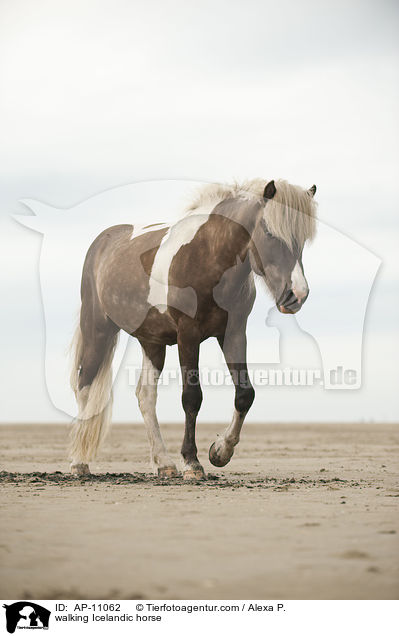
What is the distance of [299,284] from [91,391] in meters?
3.20

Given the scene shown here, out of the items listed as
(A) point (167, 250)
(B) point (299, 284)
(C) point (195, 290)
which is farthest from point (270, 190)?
(A) point (167, 250)

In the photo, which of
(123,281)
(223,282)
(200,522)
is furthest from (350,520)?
(123,281)

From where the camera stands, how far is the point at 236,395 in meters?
7.83

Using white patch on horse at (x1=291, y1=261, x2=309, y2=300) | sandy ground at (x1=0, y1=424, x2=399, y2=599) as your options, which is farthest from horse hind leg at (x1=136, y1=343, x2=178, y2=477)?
white patch on horse at (x1=291, y1=261, x2=309, y2=300)

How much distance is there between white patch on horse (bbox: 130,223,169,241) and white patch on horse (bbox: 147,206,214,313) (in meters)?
0.62

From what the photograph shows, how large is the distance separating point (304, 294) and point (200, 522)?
269cm

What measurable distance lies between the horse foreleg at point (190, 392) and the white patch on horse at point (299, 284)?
3.60 ft

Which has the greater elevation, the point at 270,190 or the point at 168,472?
the point at 270,190

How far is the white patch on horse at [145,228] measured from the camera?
898cm

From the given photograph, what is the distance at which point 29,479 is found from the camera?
8.35 metres

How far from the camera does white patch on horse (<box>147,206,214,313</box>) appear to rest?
26.2 ft

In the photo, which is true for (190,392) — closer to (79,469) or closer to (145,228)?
(79,469)
